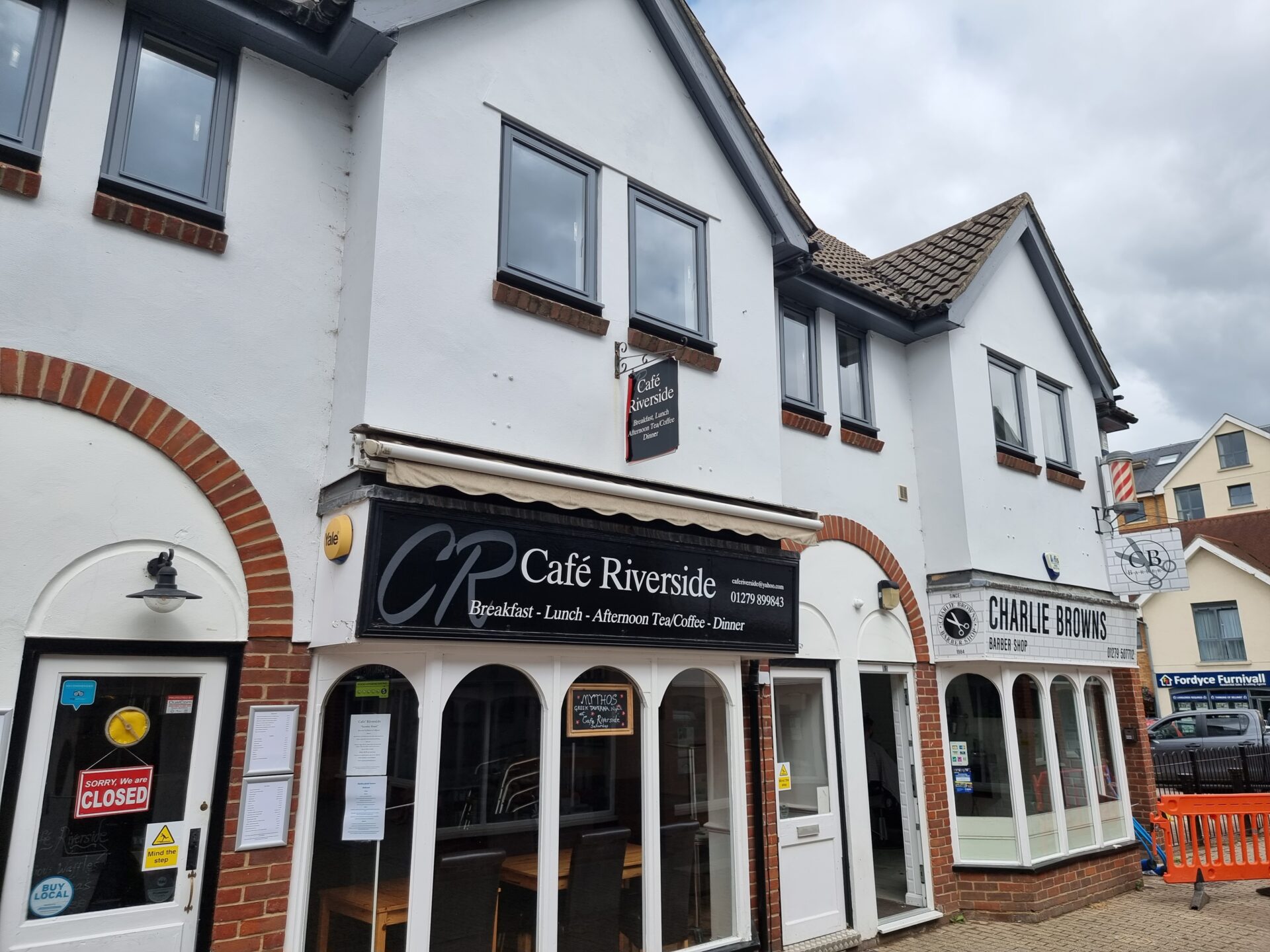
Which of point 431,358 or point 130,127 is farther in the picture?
point 431,358

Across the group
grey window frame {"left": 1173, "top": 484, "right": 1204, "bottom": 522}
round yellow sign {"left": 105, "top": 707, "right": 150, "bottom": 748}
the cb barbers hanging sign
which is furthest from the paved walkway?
grey window frame {"left": 1173, "top": 484, "right": 1204, "bottom": 522}

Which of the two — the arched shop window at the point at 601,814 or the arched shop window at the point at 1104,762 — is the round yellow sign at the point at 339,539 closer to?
the arched shop window at the point at 601,814

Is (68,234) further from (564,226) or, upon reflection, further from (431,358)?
(564,226)

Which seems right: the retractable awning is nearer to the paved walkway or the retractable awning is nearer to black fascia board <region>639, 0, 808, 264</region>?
black fascia board <region>639, 0, 808, 264</region>

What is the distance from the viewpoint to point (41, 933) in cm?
439

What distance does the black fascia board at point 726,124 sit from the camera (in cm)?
786

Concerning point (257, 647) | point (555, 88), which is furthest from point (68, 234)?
point (555, 88)

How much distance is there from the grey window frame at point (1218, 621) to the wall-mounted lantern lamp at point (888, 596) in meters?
30.6

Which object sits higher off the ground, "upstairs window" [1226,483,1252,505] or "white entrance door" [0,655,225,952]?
"upstairs window" [1226,483,1252,505]

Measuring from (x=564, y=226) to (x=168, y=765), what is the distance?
4494 mm

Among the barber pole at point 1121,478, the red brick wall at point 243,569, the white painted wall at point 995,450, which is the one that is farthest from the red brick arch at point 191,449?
the barber pole at point 1121,478

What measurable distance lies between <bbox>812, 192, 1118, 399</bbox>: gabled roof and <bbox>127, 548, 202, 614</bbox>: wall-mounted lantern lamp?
266 inches

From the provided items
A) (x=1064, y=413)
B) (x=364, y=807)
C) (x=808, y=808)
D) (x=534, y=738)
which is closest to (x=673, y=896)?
(x=534, y=738)

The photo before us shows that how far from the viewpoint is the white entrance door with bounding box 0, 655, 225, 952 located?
14.5 feet
